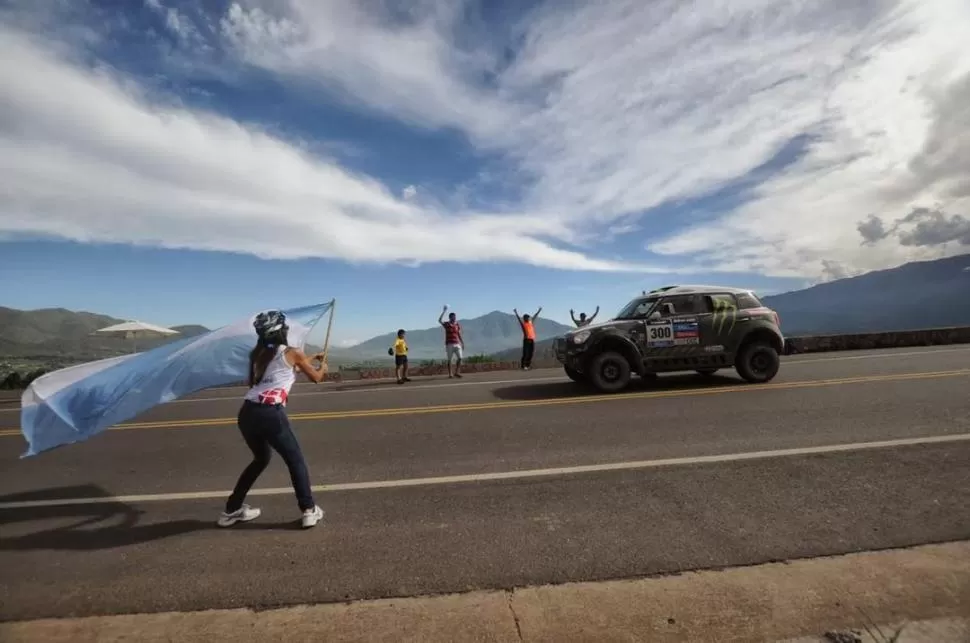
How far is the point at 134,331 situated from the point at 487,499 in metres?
20.6

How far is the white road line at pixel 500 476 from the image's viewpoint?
5.11 m

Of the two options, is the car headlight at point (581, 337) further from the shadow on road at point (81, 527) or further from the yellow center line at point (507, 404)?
the shadow on road at point (81, 527)

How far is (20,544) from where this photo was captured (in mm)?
4137

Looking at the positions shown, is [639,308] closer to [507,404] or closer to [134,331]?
[507,404]

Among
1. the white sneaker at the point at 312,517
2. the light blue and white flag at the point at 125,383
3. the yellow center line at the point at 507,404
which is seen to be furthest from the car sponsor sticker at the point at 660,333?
the white sneaker at the point at 312,517

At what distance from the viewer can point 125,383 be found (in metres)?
4.96

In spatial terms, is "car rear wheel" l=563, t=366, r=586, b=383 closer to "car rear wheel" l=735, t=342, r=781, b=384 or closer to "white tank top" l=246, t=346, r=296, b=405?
"car rear wheel" l=735, t=342, r=781, b=384

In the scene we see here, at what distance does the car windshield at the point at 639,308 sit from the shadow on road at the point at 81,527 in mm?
8110

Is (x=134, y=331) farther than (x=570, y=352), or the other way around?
(x=134, y=331)

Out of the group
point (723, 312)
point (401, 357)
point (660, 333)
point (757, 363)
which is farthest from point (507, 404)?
point (401, 357)

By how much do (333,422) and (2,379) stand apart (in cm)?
1556

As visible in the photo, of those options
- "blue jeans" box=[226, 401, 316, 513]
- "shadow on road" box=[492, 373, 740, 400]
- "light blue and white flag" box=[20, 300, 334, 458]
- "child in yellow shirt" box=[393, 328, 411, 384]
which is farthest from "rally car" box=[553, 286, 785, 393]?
"blue jeans" box=[226, 401, 316, 513]

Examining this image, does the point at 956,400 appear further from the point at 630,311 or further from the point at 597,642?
the point at 597,642

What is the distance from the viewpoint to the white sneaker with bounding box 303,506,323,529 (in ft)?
13.8
